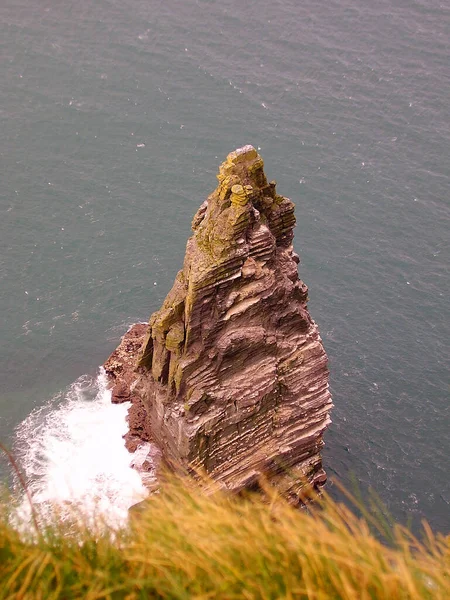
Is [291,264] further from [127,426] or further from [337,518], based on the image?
[337,518]

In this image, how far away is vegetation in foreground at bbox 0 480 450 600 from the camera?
18.0 m

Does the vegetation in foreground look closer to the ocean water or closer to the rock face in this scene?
the rock face

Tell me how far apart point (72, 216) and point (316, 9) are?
49.6m

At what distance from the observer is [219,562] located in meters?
18.4

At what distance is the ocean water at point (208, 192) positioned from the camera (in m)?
62.6

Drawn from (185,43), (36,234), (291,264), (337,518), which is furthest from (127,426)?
(185,43)

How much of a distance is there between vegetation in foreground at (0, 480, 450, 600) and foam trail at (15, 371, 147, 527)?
32290 millimetres

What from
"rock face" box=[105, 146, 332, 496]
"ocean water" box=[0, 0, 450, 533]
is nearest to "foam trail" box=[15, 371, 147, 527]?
"ocean water" box=[0, 0, 450, 533]

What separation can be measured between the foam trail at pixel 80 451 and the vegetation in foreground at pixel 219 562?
3229 cm

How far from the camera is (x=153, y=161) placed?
278 ft

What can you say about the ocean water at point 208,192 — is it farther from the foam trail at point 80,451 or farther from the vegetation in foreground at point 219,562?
the vegetation in foreground at point 219,562

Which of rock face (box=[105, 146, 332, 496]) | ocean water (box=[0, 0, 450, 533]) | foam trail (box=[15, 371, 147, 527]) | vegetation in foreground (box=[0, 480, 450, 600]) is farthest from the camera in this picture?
ocean water (box=[0, 0, 450, 533])

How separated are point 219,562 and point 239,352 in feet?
96.1

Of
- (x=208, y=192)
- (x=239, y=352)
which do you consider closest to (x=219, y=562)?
(x=239, y=352)
